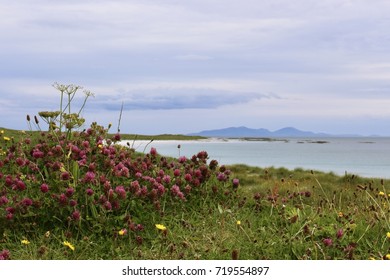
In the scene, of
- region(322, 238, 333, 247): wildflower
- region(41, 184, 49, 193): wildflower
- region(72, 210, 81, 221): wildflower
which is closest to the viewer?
region(322, 238, 333, 247): wildflower

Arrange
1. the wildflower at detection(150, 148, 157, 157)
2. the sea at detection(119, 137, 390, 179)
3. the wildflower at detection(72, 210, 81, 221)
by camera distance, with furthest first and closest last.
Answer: the sea at detection(119, 137, 390, 179)
the wildflower at detection(150, 148, 157, 157)
the wildflower at detection(72, 210, 81, 221)

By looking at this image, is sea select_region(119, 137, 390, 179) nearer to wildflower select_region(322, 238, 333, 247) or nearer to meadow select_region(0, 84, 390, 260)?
meadow select_region(0, 84, 390, 260)

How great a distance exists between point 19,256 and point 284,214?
3.13 m

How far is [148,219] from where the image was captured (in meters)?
6.12

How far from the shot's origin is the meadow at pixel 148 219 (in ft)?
17.6

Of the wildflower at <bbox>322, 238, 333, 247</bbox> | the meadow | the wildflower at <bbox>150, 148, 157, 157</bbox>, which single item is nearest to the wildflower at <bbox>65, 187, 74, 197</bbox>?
the meadow

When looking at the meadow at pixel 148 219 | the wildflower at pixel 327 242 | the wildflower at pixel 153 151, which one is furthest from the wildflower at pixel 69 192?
the wildflower at pixel 327 242

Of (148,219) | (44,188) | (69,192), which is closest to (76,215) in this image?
(69,192)

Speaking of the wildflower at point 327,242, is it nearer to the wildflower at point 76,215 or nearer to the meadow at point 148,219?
the meadow at point 148,219

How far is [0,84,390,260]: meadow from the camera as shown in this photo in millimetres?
5363

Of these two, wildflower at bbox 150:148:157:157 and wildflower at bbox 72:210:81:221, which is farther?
wildflower at bbox 150:148:157:157

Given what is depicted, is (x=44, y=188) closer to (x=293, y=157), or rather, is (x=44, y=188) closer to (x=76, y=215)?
(x=76, y=215)

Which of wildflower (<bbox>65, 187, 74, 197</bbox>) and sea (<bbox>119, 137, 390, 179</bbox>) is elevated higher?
wildflower (<bbox>65, 187, 74, 197</bbox>)

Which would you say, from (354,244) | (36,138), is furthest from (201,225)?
(36,138)
